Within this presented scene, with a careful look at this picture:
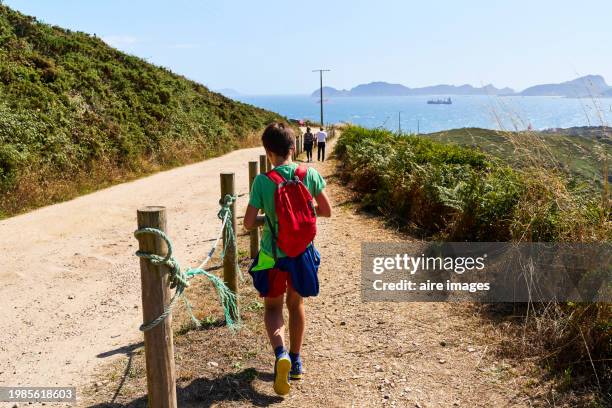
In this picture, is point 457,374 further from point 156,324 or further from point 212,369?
point 156,324

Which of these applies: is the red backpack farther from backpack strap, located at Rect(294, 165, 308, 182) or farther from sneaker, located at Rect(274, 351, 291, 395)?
sneaker, located at Rect(274, 351, 291, 395)

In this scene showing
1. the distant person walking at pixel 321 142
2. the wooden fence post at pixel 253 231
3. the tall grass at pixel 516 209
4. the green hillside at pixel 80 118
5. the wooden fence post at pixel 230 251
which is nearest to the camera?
the tall grass at pixel 516 209

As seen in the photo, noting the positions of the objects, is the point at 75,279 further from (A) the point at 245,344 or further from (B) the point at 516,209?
(B) the point at 516,209

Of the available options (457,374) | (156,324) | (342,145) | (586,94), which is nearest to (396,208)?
(586,94)

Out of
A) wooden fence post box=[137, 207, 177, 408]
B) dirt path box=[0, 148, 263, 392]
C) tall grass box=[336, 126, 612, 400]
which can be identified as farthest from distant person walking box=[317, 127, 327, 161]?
wooden fence post box=[137, 207, 177, 408]

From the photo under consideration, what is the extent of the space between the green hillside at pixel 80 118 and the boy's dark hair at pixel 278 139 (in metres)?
8.65

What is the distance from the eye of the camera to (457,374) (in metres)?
4.02

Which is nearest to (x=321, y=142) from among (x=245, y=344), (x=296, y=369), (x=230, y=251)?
(x=230, y=251)

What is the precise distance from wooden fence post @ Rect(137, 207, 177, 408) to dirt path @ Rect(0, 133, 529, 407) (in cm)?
107

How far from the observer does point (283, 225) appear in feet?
10.6

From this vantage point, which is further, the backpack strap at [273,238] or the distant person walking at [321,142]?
the distant person walking at [321,142]

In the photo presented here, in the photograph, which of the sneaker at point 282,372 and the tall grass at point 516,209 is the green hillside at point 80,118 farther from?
the sneaker at point 282,372

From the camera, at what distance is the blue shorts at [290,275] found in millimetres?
3398

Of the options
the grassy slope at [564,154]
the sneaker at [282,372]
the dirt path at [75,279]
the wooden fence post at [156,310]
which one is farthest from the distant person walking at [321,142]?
the wooden fence post at [156,310]
